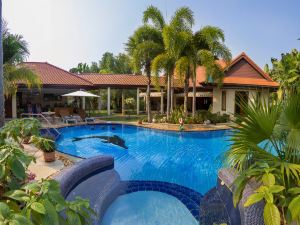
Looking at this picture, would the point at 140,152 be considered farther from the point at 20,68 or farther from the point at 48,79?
the point at 48,79

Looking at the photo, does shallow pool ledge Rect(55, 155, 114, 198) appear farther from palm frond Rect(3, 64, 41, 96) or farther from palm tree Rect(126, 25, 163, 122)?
palm tree Rect(126, 25, 163, 122)

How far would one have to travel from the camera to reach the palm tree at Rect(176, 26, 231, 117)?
65.8 feet

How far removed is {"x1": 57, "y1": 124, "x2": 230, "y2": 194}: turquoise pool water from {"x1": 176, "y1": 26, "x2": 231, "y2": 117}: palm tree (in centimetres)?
540

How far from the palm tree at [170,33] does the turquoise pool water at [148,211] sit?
14.5 metres

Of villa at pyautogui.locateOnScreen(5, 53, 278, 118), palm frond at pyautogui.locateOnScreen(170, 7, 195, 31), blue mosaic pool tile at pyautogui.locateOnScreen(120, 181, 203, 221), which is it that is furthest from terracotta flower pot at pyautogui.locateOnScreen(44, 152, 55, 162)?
villa at pyautogui.locateOnScreen(5, 53, 278, 118)

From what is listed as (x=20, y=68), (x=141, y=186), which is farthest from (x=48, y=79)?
(x=141, y=186)

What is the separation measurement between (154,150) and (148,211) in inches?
285

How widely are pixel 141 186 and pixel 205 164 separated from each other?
3.97 metres

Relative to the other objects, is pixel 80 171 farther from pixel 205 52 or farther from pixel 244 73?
pixel 244 73

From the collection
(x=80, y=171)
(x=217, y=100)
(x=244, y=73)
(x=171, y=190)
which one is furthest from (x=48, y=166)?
(x=244, y=73)

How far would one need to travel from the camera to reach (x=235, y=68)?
30391 millimetres

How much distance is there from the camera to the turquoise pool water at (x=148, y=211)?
634 centimetres

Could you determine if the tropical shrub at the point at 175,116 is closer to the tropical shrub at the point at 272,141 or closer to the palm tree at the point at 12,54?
the palm tree at the point at 12,54

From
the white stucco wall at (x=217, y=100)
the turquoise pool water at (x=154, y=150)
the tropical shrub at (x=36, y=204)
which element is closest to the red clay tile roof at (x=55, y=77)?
the turquoise pool water at (x=154, y=150)
